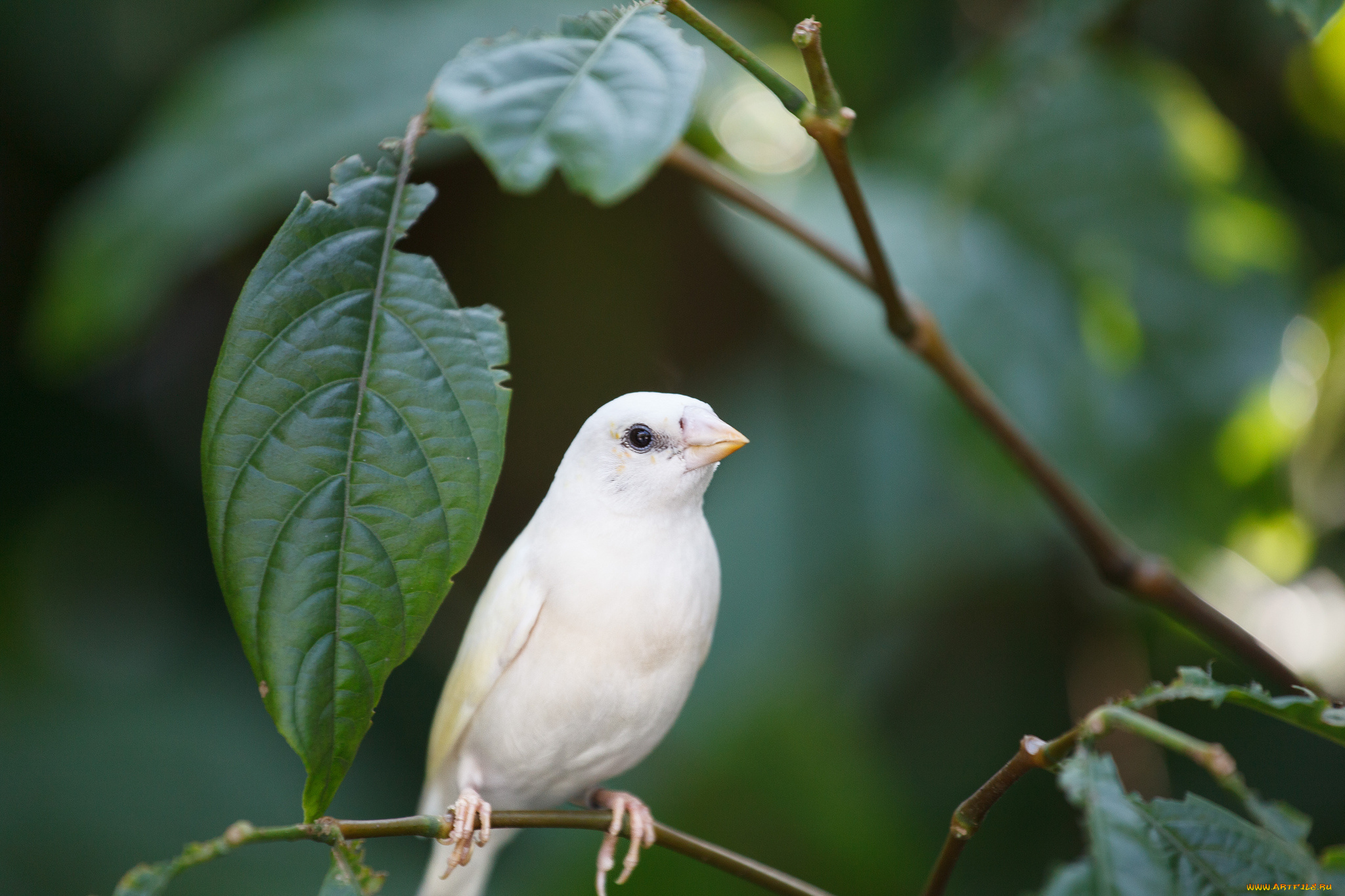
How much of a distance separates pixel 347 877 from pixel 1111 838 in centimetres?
36

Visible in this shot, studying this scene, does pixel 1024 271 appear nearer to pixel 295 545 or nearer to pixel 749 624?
pixel 749 624

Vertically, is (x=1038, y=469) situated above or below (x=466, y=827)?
above

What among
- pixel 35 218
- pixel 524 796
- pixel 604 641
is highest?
pixel 35 218

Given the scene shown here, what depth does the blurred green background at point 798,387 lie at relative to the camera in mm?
1212

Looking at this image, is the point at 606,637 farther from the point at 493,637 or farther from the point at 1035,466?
the point at 1035,466

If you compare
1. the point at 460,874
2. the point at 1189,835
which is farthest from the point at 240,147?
the point at 1189,835

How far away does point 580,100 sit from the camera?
1.54 feet

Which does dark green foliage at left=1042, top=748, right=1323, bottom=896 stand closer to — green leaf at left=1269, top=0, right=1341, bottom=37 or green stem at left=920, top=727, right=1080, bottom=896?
green stem at left=920, top=727, right=1080, bottom=896

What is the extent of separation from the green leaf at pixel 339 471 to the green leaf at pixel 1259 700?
12.5 inches

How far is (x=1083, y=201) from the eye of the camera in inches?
53.9

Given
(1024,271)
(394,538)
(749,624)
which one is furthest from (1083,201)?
(394,538)

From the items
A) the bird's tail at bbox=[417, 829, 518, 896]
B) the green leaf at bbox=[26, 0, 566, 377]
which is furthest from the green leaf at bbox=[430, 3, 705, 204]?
the green leaf at bbox=[26, 0, 566, 377]

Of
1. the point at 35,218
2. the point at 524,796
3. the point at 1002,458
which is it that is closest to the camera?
the point at 524,796

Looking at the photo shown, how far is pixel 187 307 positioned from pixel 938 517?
1.18 metres
